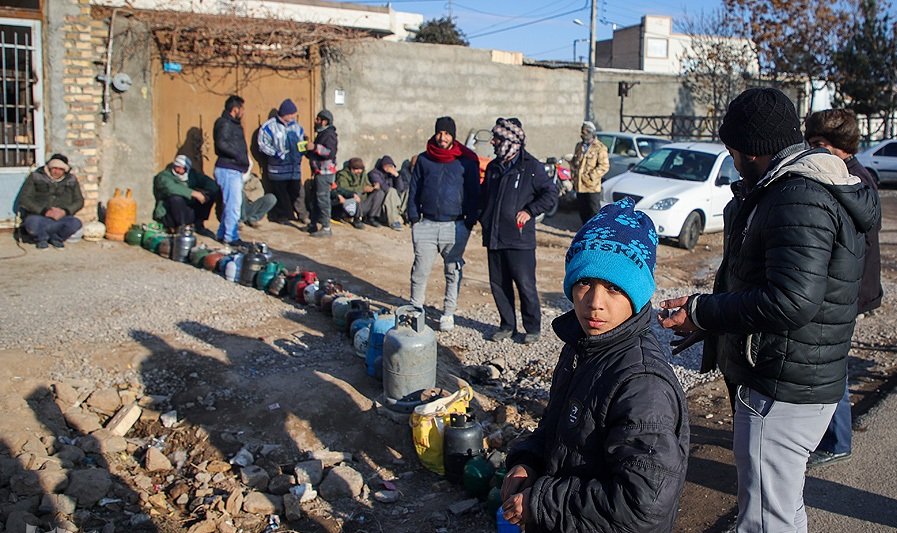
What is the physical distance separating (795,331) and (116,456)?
425 cm

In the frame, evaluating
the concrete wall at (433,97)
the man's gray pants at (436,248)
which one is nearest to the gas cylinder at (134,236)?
the concrete wall at (433,97)

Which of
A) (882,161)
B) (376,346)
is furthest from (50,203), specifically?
(882,161)

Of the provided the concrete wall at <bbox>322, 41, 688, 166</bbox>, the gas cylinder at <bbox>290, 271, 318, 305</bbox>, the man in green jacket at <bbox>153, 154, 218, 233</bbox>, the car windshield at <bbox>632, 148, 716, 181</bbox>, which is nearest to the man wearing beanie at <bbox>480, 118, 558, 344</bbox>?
the gas cylinder at <bbox>290, 271, 318, 305</bbox>

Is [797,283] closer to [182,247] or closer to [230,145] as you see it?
[182,247]

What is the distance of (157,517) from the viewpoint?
453cm

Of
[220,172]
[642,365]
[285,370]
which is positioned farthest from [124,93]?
[642,365]

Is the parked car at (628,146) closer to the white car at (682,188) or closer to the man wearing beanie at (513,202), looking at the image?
the white car at (682,188)

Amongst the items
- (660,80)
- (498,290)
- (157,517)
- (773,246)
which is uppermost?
(660,80)

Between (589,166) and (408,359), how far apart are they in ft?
25.6

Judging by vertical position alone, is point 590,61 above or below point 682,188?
above

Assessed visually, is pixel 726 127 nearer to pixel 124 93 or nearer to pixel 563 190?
pixel 124 93

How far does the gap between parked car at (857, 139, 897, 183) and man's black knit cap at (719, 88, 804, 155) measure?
22.1 m

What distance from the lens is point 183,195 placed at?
11.2 m

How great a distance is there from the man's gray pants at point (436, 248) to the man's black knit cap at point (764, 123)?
446 centimetres
